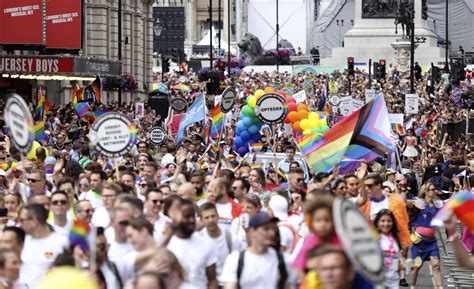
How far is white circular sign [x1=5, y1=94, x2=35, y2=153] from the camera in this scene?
14.0 meters

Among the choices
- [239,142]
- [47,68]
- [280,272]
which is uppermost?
[47,68]

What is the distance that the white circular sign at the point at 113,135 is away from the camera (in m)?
17.3

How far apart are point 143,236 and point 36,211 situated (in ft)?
3.58

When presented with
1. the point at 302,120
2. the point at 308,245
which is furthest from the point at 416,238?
the point at 308,245

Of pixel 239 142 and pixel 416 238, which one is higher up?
pixel 239 142

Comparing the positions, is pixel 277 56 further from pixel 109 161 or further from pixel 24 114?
pixel 24 114

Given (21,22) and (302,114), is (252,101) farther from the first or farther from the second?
(21,22)

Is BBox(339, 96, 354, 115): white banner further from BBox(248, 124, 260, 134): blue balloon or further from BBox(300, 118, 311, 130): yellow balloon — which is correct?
BBox(300, 118, 311, 130): yellow balloon

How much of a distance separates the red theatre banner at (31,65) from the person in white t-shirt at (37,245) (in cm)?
3130

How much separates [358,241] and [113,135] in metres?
8.50

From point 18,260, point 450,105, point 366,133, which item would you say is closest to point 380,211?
point 366,133

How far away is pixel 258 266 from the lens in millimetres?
11695

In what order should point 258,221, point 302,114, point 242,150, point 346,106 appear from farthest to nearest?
point 346,106
point 242,150
point 302,114
point 258,221

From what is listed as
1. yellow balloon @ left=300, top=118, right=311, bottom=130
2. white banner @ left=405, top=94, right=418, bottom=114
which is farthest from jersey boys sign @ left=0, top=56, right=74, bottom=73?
yellow balloon @ left=300, top=118, right=311, bottom=130
